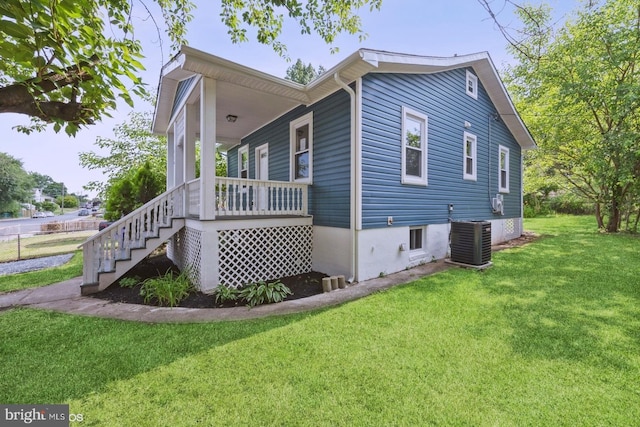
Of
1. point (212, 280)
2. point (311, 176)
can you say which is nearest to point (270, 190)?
point (311, 176)

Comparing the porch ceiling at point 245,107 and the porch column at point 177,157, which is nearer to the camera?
the porch ceiling at point 245,107

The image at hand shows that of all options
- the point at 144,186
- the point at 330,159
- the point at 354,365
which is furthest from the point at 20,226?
the point at 354,365

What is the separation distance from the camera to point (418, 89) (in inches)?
262

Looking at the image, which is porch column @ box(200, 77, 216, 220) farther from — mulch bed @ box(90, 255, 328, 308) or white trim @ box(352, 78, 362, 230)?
white trim @ box(352, 78, 362, 230)

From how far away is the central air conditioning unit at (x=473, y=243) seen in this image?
20.7 ft

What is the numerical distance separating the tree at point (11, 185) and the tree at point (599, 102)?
199 feet

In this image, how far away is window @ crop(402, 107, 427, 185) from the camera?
6320 millimetres

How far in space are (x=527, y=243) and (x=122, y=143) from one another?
19469 millimetres

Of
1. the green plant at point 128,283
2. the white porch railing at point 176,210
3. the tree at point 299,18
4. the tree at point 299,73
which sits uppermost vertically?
the tree at point 299,73

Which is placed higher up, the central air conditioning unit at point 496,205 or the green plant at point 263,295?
the central air conditioning unit at point 496,205

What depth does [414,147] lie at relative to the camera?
6641 millimetres

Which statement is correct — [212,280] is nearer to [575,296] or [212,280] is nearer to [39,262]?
[575,296]

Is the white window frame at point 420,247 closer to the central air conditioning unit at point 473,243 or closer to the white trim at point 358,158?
the central air conditioning unit at point 473,243

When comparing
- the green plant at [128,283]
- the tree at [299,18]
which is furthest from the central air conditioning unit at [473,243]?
the green plant at [128,283]
